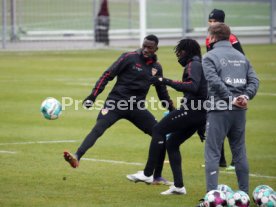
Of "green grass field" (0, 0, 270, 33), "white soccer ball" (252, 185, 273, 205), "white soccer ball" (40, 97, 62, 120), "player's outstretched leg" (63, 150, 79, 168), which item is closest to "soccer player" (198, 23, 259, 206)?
"white soccer ball" (252, 185, 273, 205)

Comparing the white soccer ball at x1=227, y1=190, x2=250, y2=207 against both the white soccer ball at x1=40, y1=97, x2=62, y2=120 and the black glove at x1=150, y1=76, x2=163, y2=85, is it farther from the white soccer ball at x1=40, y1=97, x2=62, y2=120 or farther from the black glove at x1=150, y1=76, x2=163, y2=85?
the white soccer ball at x1=40, y1=97, x2=62, y2=120

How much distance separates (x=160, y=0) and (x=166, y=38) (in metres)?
10.3

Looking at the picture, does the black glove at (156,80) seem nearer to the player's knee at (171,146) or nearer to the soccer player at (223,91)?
the player's knee at (171,146)

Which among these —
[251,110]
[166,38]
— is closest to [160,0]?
[166,38]

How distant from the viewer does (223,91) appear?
10922 mm

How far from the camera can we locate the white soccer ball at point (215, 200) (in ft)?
34.8

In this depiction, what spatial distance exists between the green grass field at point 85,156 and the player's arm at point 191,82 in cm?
150

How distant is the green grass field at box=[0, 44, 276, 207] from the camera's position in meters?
12.0

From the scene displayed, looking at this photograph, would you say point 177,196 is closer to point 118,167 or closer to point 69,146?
point 118,167

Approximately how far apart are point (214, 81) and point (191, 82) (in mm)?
1093

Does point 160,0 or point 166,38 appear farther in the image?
point 160,0

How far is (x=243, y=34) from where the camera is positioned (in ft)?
159

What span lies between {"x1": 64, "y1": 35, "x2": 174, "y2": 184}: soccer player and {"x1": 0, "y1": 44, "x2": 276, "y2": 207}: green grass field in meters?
0.82

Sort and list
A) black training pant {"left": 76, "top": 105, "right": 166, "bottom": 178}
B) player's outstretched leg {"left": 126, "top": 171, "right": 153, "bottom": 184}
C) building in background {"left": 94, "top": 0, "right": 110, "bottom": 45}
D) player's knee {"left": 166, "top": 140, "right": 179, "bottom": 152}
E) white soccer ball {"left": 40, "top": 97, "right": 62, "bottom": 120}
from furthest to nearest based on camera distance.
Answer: building in background {"left": 94, "top": 0, "right": 110, "bottom": 45} → white soccer ball {"left": 40, "top": 97, "right": 62, "bottom": 120} → black training pant {"left": 76, "top": 105, "right": 166, "bottom": 178} → player's outstretched leg {"left": 126, "top": 171, "right": 153, "bottom": 184} → player's knee {"left": 166, "top": 140, "right": 179, "bottom": 152}
